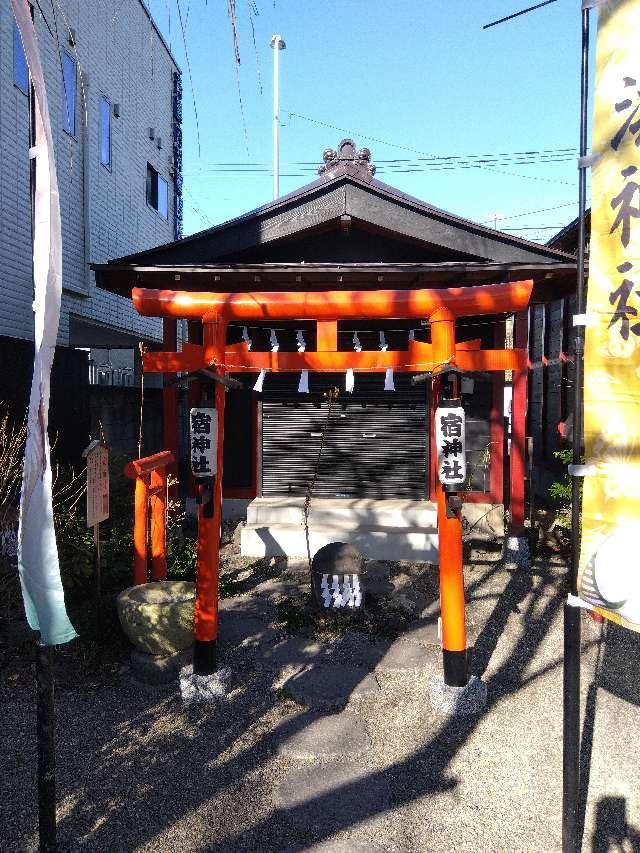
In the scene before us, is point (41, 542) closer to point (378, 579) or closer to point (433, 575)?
point (378, 579)

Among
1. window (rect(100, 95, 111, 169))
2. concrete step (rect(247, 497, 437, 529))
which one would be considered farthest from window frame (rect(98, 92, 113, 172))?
concrete step (rect(247, 497, 437, 529))

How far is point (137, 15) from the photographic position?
1722cm

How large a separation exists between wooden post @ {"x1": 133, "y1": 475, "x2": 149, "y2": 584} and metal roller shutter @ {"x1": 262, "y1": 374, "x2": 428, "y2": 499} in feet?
15.7

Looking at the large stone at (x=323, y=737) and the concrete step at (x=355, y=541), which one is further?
the concrete step at (x=355, y=541)

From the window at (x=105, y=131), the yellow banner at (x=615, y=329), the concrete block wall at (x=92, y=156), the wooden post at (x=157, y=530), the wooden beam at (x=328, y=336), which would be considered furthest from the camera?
the window at (x=105, y=131)

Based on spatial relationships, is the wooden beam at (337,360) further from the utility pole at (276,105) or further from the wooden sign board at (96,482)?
the utility pole at (276,105)

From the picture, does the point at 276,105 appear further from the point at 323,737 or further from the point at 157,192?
the point at 323,737

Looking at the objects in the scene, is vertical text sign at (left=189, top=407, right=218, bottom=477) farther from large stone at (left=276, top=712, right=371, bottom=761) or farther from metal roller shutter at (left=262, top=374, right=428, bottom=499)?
metal roller shutter at (left=262, top=374, right=428, bottom=499)

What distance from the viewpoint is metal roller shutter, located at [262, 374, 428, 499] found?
11.1 meters

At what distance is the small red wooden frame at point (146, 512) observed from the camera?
6609 mm

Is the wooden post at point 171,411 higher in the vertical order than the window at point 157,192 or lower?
lower

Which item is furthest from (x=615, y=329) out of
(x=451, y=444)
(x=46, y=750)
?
(x=46, y=750)

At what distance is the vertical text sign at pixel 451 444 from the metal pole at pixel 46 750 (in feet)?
12.4

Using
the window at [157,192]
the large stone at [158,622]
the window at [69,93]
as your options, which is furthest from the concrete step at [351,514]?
the window at [157,192]
